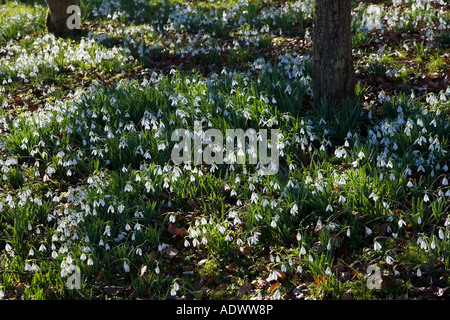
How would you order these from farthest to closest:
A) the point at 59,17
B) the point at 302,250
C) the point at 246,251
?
the point at 59,17, the point at 246,251, the point at 302,250

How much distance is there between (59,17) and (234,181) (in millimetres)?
6120

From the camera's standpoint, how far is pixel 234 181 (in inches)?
169

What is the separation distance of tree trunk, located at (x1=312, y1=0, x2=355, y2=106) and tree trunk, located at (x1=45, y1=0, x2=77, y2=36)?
539cm

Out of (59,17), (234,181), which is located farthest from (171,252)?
(59,17)

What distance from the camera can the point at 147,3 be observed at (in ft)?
31.3

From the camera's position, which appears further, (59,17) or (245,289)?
(59,17)

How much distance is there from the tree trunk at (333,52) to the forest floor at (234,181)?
233 millimetres

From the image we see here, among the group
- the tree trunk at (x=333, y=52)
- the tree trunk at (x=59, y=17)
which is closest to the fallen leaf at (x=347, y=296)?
the tree trunk at (x=333, y=52)

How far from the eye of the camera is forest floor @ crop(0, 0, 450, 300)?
11.4 ft

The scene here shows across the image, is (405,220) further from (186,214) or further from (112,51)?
(112,51)

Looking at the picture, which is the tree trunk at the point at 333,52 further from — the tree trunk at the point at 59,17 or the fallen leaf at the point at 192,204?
the tree trunk at the point at 59,17

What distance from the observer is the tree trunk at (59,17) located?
346 inches

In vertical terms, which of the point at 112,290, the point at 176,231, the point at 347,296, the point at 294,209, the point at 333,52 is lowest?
the point at 112,290

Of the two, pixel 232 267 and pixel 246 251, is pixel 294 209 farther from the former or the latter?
pixel 232 267
